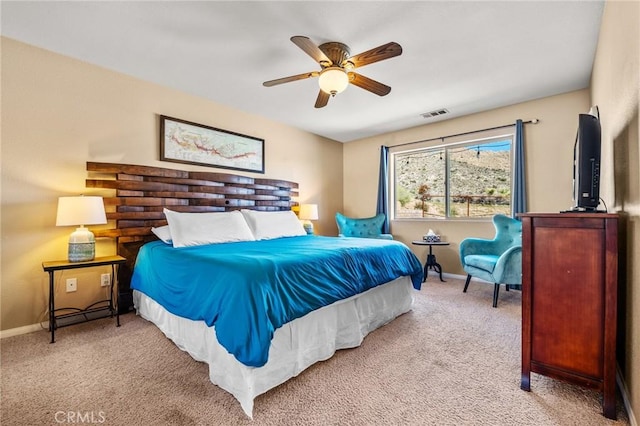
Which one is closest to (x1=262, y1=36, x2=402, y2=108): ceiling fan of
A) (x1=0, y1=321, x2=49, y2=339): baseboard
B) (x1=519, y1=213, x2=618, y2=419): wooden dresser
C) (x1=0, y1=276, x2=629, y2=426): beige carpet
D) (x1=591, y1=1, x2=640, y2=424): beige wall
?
(x1=591, y1=1, x2=640, y2=424): beige wall

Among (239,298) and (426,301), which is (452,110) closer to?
(426,301)

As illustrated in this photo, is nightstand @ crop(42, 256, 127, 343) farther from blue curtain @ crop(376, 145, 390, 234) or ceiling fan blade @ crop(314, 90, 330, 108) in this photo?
blue curtain @ crop(376, 145, 390, 234)

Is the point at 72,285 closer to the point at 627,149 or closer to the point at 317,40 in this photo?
the point at 317,40

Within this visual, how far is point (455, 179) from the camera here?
468 centimetres

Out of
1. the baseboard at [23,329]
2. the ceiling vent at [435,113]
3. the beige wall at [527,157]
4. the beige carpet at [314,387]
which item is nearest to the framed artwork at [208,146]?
the baseboard at [23,329]

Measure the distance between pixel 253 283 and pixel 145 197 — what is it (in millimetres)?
2288

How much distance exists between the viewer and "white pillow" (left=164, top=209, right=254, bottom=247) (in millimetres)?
2709

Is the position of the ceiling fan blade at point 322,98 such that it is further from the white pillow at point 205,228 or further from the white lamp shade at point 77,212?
the white lamp shade at point 77,212

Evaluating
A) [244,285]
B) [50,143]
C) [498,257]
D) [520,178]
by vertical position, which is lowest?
[498,257]

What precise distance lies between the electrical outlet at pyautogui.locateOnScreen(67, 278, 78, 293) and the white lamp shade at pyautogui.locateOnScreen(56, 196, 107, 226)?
677 mm

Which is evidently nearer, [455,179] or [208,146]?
[208,146]

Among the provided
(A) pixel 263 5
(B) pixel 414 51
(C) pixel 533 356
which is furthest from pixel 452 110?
(C) pixel 533 356

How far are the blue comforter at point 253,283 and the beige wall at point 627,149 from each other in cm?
149
